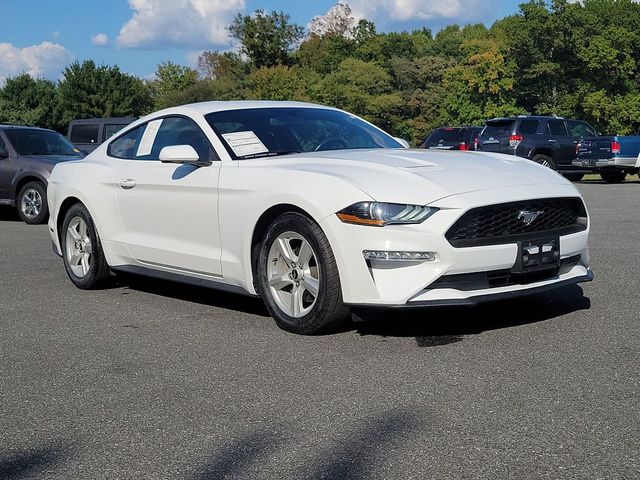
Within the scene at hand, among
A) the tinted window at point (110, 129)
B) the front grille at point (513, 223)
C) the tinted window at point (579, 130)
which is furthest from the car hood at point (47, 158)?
the tinted window at point (579, 130)

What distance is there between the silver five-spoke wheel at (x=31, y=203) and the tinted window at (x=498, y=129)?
1460 cm

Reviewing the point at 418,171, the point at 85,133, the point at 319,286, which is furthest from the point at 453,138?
the point at 319,286

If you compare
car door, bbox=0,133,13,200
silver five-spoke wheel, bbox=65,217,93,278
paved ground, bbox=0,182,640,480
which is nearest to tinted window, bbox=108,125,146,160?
silver five-spoke wheel, bbox=65,217,93,278

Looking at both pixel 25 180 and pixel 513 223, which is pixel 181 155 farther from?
pixel 25 180

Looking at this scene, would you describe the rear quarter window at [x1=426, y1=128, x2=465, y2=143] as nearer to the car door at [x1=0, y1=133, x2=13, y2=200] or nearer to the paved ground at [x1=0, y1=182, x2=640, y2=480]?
the car door at [x1=0, y1=133, x2=13, y2=200]

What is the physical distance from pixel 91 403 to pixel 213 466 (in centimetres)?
114

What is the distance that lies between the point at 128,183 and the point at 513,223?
10.4ft

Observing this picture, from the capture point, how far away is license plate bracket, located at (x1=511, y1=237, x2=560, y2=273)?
5102 mm

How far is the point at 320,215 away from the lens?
521cm

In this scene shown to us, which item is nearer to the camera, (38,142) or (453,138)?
(38,142)

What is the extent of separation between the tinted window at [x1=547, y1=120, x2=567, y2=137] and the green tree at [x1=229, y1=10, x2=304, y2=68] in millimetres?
71692

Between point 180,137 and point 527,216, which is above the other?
point 180,137

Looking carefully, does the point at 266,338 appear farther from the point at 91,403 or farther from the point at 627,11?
the point at 627,11

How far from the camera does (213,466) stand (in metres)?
3.34
